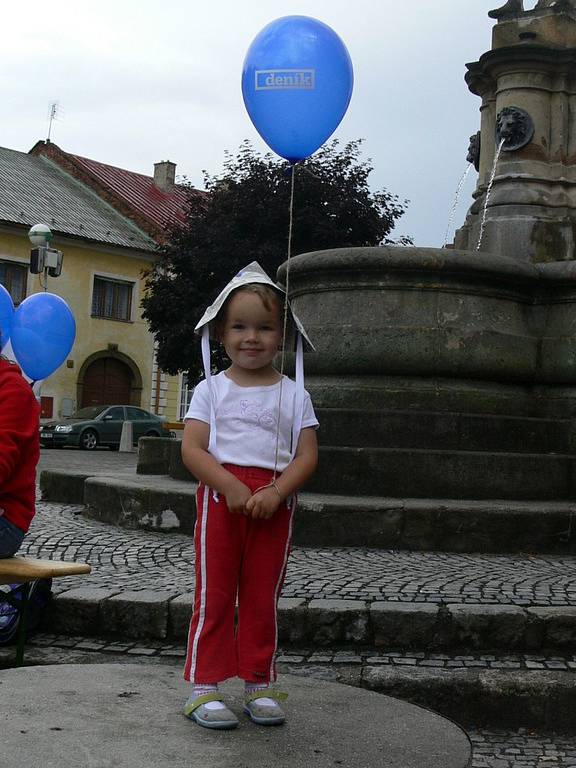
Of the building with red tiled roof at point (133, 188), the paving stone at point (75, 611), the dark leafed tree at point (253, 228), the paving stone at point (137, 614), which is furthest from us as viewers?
the building with red tiled roof at point (133, 188)

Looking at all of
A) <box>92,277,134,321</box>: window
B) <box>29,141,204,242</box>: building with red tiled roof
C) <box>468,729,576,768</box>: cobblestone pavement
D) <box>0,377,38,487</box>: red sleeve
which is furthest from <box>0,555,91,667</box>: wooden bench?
<box>29,141,204,242</box>: building with red tiled roof

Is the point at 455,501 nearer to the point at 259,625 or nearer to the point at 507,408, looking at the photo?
the point at 507,408

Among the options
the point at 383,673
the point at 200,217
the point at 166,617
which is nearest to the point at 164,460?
the point at 166,617

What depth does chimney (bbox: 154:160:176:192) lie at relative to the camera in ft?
142

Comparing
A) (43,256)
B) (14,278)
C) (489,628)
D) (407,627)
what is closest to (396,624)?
(407,627)

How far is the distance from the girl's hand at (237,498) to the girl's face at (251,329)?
424 millimetres

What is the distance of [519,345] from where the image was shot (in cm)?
797

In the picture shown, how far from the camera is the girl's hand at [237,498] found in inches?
124

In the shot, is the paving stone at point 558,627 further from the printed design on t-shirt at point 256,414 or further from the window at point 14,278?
the window at point 14,278

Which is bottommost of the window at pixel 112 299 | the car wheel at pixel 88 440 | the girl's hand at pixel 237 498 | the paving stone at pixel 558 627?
the car wheel at pixel 88 440

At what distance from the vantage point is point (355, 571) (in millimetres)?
5453

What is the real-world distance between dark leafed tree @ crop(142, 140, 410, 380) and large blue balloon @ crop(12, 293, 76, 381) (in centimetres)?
1279

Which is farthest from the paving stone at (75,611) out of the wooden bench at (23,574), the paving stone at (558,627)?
the paving stone at (558,627)

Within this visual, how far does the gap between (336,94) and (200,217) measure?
75.1ft
